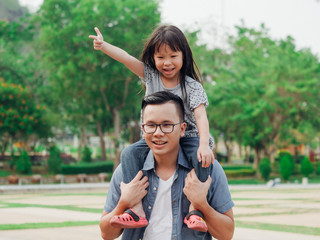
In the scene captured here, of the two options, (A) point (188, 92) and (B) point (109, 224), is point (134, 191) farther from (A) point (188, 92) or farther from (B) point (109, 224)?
(A) point (188, 92)

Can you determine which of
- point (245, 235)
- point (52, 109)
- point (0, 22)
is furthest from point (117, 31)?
point (245, 235)

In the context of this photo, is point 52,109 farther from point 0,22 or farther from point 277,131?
point 277,131

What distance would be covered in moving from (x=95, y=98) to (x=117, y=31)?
6316mm

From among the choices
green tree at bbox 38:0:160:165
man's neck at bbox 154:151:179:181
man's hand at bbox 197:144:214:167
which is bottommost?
man's neck at bbox 154:151:179:181

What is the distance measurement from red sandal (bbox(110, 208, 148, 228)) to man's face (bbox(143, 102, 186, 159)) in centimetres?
35

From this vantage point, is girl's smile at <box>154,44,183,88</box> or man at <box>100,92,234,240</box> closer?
man at <box>100,92,234,240</box>

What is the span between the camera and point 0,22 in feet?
145

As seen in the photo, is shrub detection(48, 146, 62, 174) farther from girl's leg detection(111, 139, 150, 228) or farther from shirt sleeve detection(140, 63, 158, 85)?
girl's leg detection(111, 139, 150, 228)

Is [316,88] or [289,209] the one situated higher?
[316,88]

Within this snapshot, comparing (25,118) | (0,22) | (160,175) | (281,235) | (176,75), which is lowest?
(281,235)

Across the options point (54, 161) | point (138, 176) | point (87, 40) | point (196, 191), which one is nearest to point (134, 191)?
point (138, 176)

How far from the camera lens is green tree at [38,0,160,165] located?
107 ft

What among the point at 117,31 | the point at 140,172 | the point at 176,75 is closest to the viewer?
the point at 140,172

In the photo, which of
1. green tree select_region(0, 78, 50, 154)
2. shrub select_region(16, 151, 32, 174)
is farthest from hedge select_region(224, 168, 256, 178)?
shrub select_region(16, 151, 32, 174)
